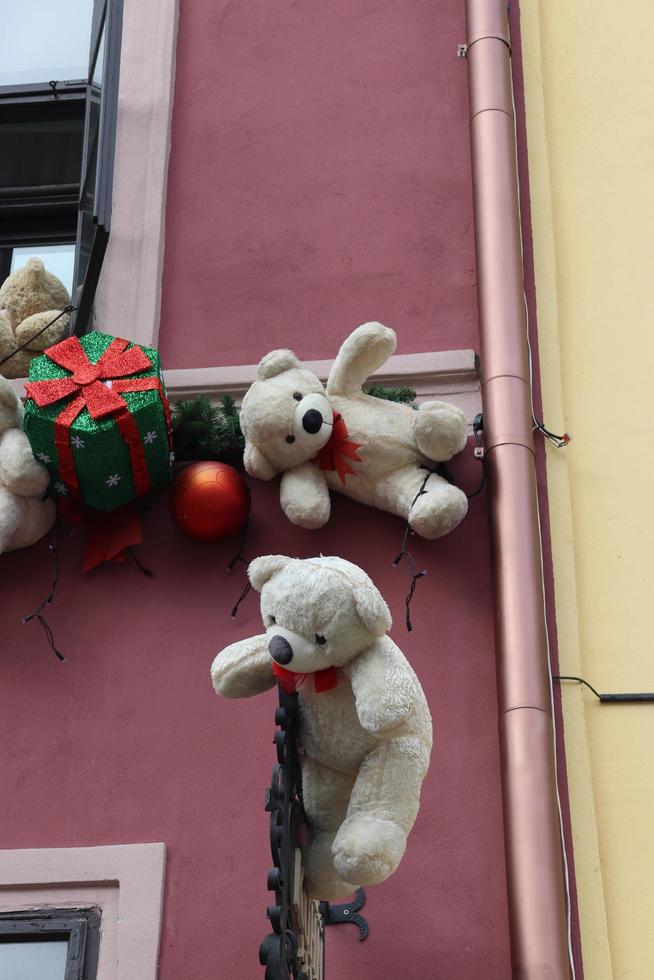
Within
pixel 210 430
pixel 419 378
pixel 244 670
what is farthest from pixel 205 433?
pixel 244 670

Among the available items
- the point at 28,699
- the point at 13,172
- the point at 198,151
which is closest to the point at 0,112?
the point at 13,172

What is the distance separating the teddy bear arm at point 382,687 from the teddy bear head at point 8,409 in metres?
1.58

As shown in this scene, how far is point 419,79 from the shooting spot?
5574mm

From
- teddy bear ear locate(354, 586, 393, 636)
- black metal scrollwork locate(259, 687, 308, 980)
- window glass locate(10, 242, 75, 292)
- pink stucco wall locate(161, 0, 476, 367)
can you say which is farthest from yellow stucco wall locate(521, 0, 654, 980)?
window glass locate(10, 242, 75, 292)

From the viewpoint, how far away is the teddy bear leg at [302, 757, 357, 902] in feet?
11.9

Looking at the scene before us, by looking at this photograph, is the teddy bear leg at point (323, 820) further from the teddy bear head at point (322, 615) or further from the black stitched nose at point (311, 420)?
the black stitched nose at point (311, 420)

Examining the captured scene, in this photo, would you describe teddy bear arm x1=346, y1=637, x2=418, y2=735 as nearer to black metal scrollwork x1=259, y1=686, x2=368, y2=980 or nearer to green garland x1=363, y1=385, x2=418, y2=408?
black metal scrollwork x1=259, y1=686, x2=368, y2=980

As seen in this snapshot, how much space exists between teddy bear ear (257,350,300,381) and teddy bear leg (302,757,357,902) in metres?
1.28

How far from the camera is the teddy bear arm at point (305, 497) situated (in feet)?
14.9

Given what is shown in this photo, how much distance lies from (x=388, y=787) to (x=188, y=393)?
6.02 ft

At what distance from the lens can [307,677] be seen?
3652mm

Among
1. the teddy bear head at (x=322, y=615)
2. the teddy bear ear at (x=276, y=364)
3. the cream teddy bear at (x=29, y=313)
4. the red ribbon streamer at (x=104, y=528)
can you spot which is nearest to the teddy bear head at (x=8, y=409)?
the red ribbon streamer at (x=104, y=528)

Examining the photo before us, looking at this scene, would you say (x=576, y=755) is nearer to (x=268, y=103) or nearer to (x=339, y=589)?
(x=339, y=589)

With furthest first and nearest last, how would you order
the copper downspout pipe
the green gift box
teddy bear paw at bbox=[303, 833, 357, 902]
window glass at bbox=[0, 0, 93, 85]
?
window glass at bbox=[0, 0, 93, 85] < the green gift box < the copper downspout pipe < teddy bear paw at bbox=[303, 833, 357, 902]
